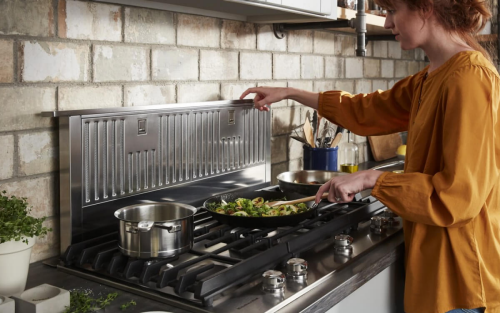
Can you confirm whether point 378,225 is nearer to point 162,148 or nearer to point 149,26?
point 162,148

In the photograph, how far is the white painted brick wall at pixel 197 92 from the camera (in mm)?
1926

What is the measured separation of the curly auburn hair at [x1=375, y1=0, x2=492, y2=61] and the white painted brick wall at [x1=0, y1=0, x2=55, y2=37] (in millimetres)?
874

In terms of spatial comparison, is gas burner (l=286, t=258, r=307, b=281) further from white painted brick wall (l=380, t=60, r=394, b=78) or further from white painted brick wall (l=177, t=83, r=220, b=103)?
white painted brick wall (l=380, t=60, r=394, b=78)

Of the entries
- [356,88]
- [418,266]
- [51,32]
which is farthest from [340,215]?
[356,88]

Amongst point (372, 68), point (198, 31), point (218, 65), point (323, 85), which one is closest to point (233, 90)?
point (218, 65)

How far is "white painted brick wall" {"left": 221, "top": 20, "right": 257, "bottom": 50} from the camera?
2.10m

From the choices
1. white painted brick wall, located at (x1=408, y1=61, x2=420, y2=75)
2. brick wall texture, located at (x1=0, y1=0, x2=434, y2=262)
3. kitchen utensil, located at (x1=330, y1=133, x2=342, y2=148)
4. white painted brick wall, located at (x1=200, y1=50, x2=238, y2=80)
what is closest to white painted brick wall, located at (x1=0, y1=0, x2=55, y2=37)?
brick wall texture, located at (x1=0, y1=0, x2=434, y2=262)

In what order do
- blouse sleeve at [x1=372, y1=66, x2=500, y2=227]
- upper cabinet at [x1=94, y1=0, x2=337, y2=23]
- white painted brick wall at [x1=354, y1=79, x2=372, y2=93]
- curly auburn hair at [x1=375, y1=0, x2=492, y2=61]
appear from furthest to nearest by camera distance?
white painted brick wall at [x1=354, y1=79, x2=372, y2=93]
upper cabinet at [x1=94, y1=0, x2=337, y2=23]
curly auburn hair at [x1=375, y1=0, x2=492, y2=61]
blouse sleeve at [x1=372, y1=66, x2=500, y2=227]

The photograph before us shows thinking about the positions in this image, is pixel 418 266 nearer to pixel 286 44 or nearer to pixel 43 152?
pixel 43 152

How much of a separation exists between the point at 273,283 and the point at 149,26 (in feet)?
3.12

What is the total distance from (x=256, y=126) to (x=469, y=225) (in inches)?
40.4

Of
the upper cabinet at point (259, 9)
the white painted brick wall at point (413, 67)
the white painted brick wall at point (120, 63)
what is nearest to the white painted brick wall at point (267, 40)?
the upper cabinet at point (259, 9)

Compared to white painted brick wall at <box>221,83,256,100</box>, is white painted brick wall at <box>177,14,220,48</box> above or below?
above

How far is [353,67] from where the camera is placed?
121 inches
